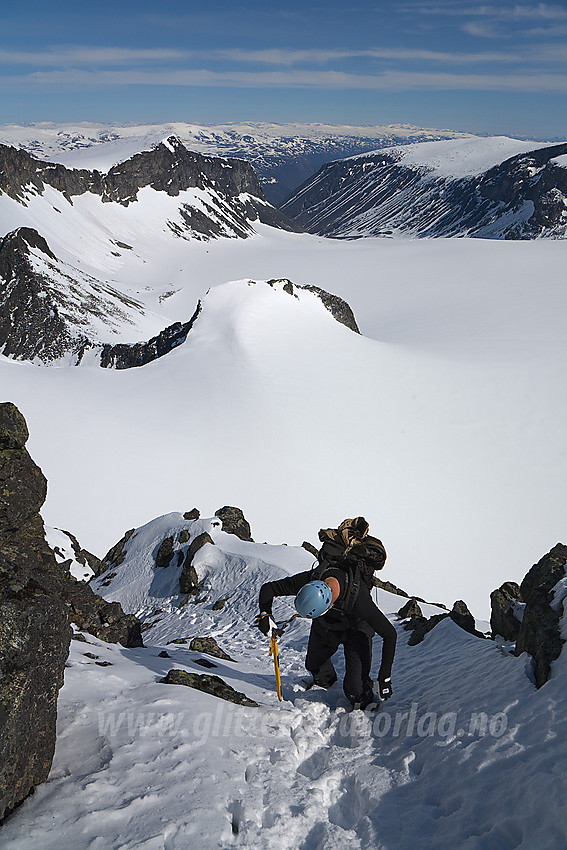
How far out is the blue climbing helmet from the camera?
532cm

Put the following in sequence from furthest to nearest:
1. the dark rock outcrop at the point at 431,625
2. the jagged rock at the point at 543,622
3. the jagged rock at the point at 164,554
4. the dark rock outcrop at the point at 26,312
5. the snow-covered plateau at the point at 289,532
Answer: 1. the dark rock outcrop at the point at 26,312
2. the jagged rock at the point at 164,554
3. the dark rock outcrop at the point at 431,625
4. the jagged rock at the point at 543,622
5. the snow-covered plateau at the point at 289,532

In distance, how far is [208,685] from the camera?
6.35 meters

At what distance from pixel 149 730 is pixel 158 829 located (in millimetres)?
1256

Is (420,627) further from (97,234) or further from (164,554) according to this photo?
(97,234)

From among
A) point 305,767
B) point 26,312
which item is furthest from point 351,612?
point 26,312

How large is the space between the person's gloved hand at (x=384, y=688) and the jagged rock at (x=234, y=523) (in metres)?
11.6

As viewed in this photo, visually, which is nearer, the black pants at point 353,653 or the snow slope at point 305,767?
the snow slope at point 305,767

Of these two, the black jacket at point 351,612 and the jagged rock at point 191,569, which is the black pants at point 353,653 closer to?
the black jacket at point 351,612

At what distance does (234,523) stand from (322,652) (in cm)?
1182

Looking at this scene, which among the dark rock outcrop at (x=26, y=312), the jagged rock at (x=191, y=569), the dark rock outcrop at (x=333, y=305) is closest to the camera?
the jagged rock at (x=191, y=569)

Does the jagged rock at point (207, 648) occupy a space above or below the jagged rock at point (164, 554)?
below

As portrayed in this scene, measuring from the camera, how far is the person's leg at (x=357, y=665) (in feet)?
20.1

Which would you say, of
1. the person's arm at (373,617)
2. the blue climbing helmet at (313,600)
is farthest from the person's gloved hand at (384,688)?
the blue climbing helmet at (313,600)

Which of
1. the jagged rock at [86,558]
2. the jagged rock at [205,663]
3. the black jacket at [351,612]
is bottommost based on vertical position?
the jagged rock at [86,558]
